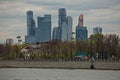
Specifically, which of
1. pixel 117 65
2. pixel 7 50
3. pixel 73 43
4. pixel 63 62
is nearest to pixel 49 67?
pixel 63 62

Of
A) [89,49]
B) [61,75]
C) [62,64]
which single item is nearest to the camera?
[61,75]

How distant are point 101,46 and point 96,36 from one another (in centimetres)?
902

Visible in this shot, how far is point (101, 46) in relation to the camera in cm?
15662

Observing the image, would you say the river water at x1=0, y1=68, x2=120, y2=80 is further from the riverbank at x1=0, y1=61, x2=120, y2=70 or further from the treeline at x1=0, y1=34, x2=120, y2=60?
the treeline at x1=0, y1=34, x2=120, y2=60

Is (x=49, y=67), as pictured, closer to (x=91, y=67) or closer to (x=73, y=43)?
(x=91, y=67)

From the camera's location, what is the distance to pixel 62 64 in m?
135

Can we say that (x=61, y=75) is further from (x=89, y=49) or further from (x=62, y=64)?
(x=89, y=49)

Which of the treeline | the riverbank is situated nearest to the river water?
the riverbank

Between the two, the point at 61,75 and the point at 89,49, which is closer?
the point at 61,75

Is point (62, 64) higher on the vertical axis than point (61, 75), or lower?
higher

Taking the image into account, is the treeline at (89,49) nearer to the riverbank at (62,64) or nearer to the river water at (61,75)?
the riverbank at (62,64)

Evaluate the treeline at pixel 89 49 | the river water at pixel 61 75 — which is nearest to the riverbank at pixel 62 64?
the river water at pixel 61 75

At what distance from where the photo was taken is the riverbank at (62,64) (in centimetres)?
12728

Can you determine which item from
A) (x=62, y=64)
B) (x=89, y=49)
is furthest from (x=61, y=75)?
(x=89, y=49)
